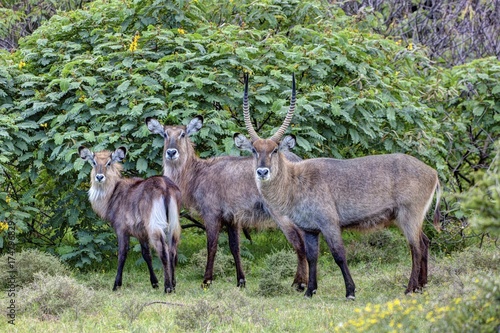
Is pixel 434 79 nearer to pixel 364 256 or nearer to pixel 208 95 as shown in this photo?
pixel 364 256

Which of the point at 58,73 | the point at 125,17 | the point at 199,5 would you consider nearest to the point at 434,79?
the point at 199,5

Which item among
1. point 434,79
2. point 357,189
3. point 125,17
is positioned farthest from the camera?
point 434,79

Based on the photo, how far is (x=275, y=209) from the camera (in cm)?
814

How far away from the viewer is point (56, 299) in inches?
272

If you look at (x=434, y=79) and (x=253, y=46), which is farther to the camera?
(x=434, y=79)

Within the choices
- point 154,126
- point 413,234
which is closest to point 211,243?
point 154,126

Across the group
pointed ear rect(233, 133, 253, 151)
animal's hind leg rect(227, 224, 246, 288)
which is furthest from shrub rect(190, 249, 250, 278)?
pointed ear rect(233, 133, 253, 151)

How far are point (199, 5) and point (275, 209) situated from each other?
3.74 metres

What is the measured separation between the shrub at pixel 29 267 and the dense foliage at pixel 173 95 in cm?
60

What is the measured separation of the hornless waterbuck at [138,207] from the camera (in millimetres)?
8281

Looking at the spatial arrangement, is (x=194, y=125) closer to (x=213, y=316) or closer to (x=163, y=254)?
(x=163, y=254)

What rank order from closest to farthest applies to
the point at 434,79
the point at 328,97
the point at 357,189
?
the point at 357,189
the point at 328,97
the point at 434,79

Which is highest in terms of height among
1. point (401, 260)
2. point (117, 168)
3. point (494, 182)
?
point (494, 182)

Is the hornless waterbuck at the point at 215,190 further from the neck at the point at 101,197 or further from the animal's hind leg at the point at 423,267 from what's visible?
the animal's hind leg at the point at 423,267
